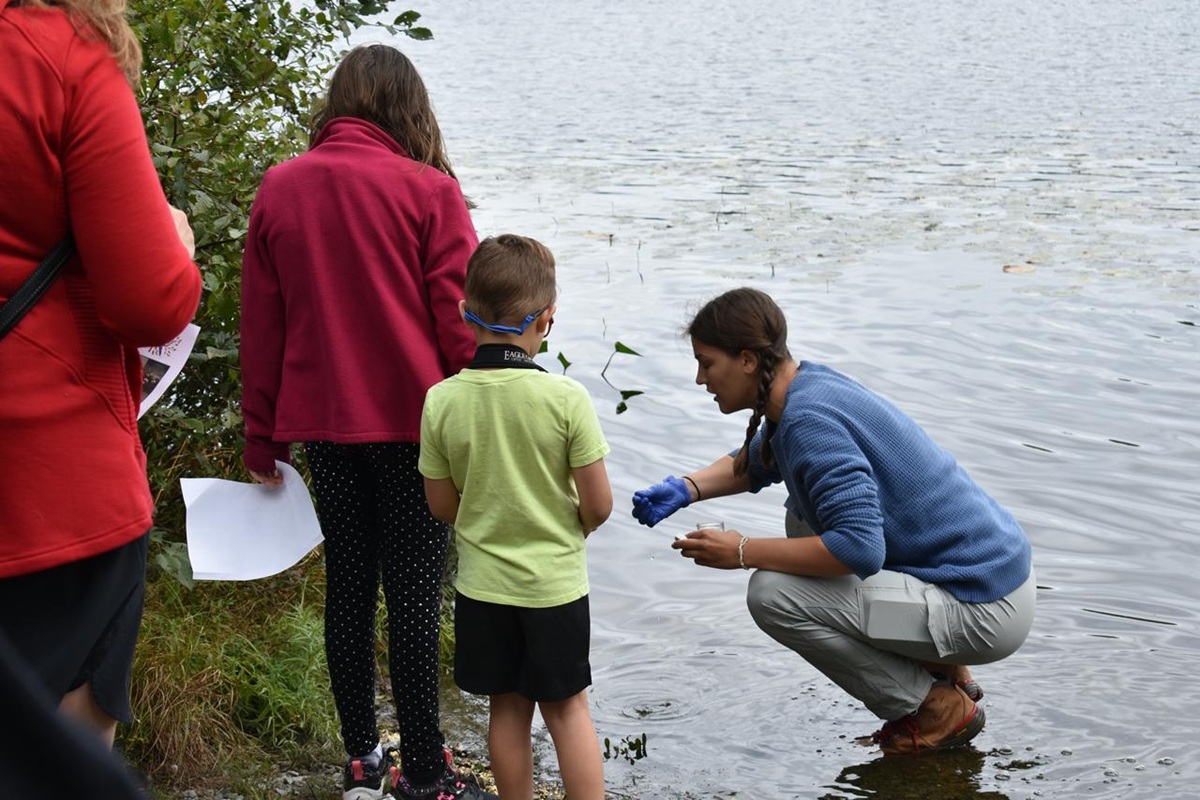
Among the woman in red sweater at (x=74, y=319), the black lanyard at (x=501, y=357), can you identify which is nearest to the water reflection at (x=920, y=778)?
the black lanyard at (x=501, y=357)

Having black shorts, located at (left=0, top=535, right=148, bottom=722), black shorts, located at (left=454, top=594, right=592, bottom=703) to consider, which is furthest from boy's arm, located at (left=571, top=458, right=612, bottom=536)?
black shorts, located at (left=0, top=535, right=148, bottom=722)

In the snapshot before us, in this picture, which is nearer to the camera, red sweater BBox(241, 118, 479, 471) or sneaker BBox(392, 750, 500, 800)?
red sweater BBox(241, 118, 479, 471)

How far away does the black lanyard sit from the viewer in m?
3.16

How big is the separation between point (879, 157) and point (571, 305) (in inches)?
235

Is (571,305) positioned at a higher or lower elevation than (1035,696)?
lower

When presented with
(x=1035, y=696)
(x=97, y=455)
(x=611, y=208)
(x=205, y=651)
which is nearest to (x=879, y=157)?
(x=611, y=208)

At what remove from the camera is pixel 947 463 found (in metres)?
3.90

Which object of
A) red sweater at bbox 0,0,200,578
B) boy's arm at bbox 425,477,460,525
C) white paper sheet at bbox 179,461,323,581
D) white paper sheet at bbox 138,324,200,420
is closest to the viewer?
red sweater at bbox 0,0,200,578

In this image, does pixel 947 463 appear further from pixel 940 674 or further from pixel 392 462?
pixel 392 462

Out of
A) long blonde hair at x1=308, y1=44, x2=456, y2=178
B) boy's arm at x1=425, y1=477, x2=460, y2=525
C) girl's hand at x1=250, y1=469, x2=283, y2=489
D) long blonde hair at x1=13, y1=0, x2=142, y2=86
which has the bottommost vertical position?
girl's hand at x1=250, y1=469, x2=283, y2=489

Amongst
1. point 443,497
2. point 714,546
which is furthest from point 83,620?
point 714,546

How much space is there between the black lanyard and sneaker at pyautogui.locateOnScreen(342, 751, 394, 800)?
1.04m

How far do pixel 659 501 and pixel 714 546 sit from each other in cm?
19

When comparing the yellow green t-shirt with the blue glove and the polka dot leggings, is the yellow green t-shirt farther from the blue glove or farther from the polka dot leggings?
the blue glove
